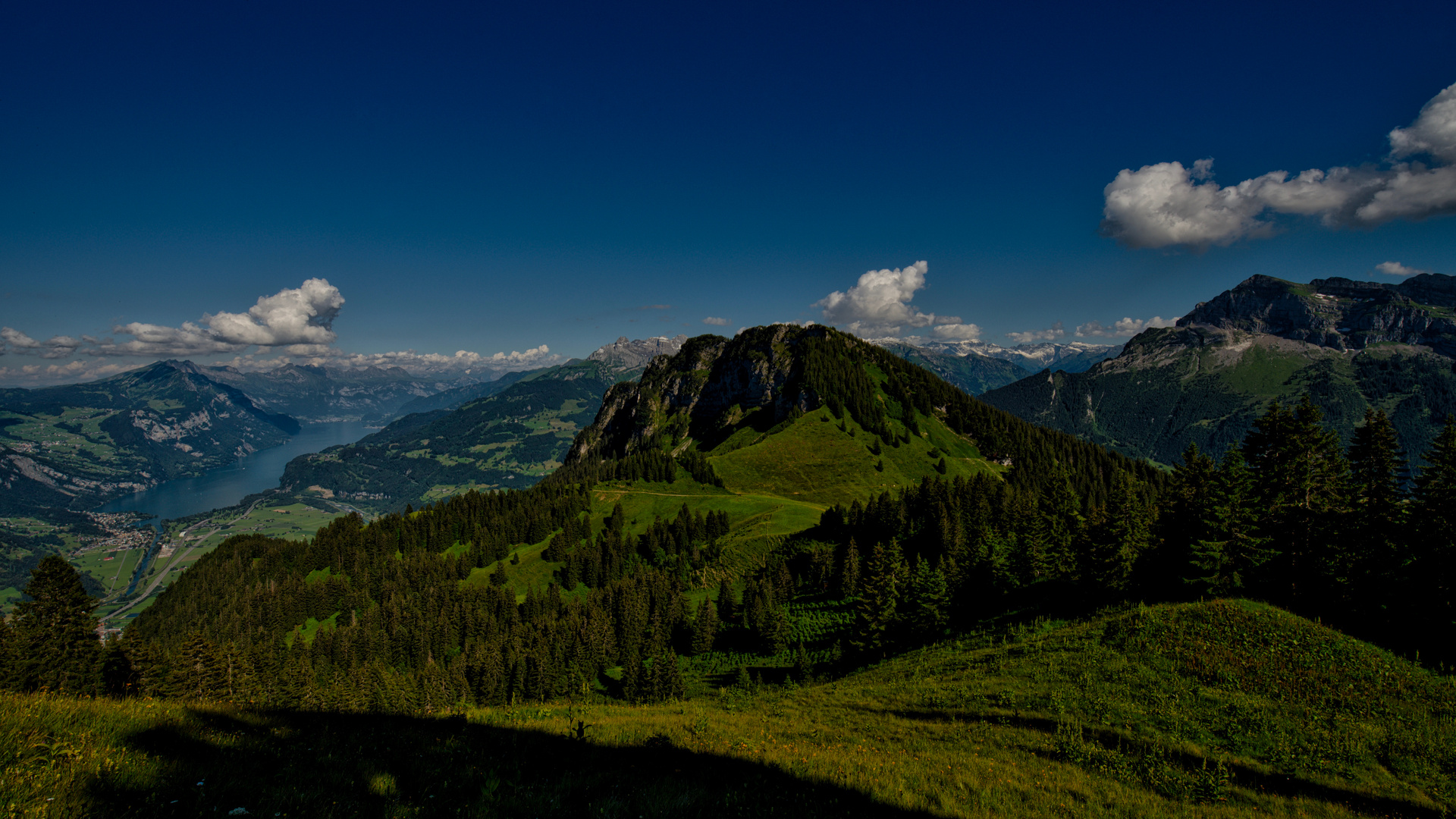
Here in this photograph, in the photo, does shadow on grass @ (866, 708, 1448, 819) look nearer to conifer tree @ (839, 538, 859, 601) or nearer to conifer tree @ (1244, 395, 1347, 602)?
conifer tree @ (1244, 395, 1347, 602)

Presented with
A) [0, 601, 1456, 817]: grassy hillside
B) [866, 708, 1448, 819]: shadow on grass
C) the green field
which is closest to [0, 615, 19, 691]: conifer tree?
[0, 601, 1456, 817]: grassy hillside

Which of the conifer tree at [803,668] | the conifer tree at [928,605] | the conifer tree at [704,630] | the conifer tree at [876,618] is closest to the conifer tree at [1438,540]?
the conifer tree at [928,605]

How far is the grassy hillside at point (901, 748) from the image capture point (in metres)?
8.55

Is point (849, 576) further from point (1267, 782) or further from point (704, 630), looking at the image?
point (1267, 782)

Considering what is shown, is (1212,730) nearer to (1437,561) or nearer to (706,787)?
(706,787)

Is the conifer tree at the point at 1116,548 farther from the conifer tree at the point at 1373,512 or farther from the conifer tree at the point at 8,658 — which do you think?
the conifer tree at the point at 8,658

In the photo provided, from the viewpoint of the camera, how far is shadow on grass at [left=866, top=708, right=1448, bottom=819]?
46.4ft

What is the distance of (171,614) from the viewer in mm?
142250

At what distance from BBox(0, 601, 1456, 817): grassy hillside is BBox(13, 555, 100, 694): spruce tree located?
56.7 metres

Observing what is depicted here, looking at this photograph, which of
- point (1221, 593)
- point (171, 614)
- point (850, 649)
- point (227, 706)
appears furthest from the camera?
point (171, 614)

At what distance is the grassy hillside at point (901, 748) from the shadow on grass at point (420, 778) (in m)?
0.06

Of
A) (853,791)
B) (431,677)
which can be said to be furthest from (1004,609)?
(431,677)

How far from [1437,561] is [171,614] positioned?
223367 mm

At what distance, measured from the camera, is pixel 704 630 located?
8244 cm
